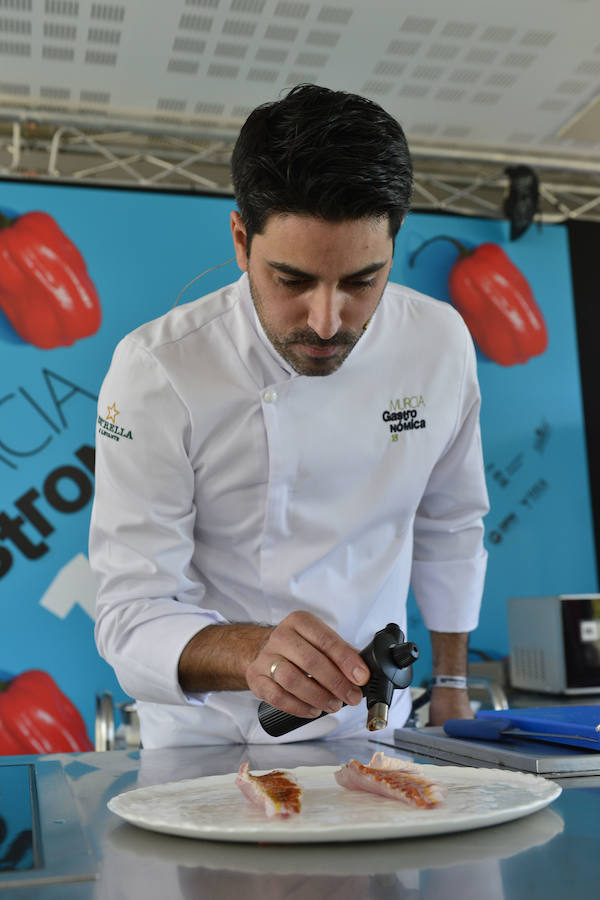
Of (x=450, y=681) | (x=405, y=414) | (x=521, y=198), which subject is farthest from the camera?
(x=521, y=198)

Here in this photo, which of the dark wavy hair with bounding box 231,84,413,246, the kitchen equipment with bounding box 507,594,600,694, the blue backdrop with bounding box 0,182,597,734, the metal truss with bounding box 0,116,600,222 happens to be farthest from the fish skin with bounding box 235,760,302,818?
the metal truss with bounding box 0,116,600,222

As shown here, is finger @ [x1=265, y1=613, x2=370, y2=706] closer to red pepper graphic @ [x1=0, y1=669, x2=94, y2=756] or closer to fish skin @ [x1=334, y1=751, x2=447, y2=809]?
fish skin @ [x1=334, y1=751, x2=447, y2=809]

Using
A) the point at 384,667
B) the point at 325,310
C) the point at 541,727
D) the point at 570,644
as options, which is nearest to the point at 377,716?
the point at 384,667

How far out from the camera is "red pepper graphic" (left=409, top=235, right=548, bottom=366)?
4359 mm

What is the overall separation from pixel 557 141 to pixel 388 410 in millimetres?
3343

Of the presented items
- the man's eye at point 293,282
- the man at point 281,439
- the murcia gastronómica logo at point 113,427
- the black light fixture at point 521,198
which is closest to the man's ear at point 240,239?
the man at point 281,439

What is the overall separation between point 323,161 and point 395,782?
75 centimetres

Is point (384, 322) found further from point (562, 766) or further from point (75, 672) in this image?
point (75, 672)

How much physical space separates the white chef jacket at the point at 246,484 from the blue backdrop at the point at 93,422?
245cm

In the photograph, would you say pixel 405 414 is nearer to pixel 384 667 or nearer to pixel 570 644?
pixel 384 667

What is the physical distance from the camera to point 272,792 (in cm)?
79

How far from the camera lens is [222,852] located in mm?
703

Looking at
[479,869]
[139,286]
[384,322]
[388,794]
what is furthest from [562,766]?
[139,286]

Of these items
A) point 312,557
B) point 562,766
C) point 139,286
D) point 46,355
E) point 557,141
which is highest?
point 557,141
